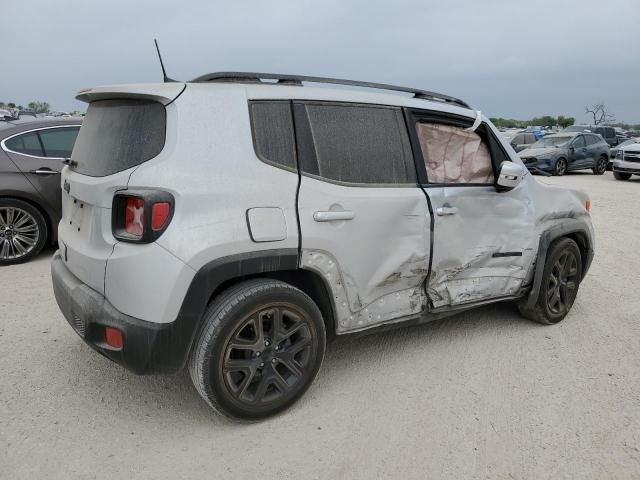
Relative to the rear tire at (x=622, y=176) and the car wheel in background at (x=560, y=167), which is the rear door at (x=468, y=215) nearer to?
the car wheel in background at (x=560, y=167)

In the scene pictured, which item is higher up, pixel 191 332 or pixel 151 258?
pixel 151 258

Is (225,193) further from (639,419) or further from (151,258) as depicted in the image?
(639,419)

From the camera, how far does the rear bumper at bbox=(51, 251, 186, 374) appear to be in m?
2.45

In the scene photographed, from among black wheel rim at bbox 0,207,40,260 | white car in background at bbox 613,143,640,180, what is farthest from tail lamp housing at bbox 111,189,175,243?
white car in background at bbox 613,143,640,180

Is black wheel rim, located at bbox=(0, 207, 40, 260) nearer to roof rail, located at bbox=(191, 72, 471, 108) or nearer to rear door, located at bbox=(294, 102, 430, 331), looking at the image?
roof rail, located at bbox=(191, 72, 471, 108)

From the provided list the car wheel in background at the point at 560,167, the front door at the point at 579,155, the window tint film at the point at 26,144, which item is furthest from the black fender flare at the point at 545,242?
→ the front door at the point at 579,155

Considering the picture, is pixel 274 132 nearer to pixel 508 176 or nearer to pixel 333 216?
pixel 333 216

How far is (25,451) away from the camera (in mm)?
2561

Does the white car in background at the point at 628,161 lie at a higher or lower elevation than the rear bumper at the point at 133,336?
lower

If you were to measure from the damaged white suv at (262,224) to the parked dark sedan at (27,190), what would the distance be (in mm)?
3104

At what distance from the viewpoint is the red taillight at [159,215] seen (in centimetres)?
241

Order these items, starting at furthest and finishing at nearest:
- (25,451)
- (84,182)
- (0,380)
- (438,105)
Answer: (438,105)
(0,380)
(84,182)
(25,451)

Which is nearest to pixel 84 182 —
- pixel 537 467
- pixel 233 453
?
pixel 233 453

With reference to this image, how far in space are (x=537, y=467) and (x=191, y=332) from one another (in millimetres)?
1771
